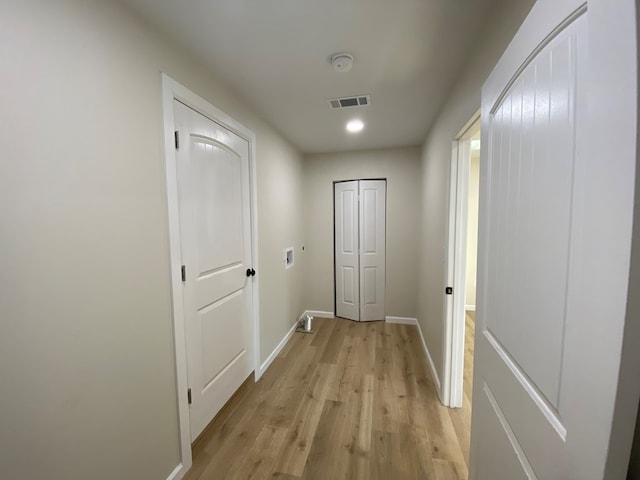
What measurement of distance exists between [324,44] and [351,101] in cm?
70

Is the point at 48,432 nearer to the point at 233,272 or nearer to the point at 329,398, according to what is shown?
the point at 233,272

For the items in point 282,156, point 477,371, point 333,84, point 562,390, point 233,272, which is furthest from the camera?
point 282,156

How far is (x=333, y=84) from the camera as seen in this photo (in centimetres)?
181

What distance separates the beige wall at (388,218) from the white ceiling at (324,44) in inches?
49.2

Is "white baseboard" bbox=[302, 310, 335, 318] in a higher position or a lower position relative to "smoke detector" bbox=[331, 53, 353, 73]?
lower

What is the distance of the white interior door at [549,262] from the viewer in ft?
1.42

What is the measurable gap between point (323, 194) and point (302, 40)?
2372 mm

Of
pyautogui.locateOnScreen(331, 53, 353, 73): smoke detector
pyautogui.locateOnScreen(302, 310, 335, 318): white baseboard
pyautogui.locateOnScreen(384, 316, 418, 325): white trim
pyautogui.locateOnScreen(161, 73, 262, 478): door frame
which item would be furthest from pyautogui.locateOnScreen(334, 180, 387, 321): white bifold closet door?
pyautogui.locateOnScreen(161, 73, 262, 478): door frame

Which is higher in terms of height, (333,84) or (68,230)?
(333,84)

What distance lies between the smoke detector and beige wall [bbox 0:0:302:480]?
85 cm

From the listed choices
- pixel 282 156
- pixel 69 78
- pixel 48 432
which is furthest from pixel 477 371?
pixel 282 156

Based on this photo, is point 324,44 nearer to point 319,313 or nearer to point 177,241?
point 177,241

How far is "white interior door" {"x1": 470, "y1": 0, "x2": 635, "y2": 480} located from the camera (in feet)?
1.42

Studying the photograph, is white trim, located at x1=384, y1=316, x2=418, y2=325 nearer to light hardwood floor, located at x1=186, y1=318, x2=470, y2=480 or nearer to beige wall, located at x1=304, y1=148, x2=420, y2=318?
beige wall, located at x1=304, y1=148, x2=420, y2=318
